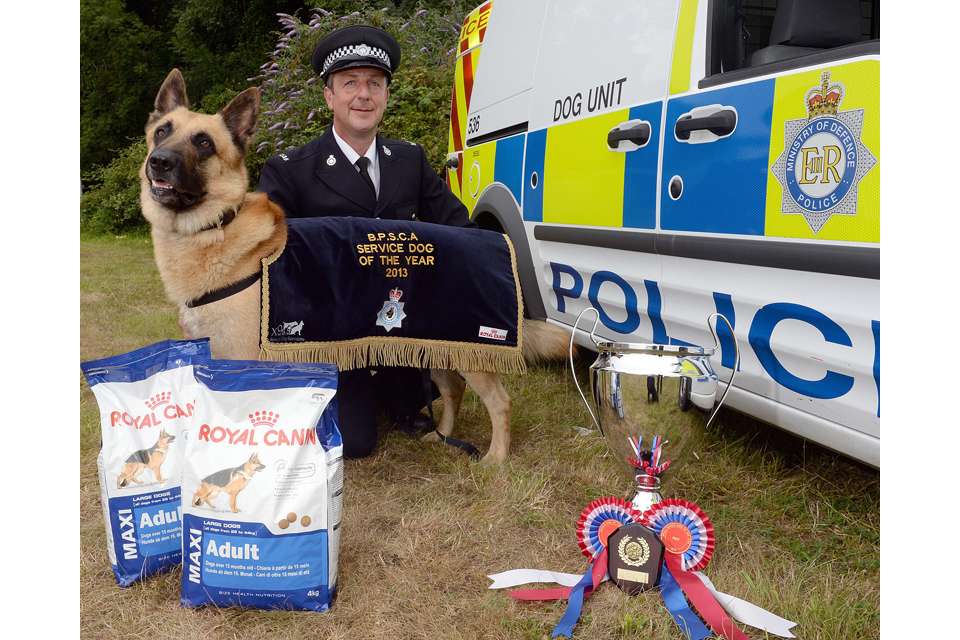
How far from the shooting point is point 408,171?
2.64m

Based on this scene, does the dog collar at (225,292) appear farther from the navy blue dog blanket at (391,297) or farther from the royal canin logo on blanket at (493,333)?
the royal canin logo on blanket at (493,333)

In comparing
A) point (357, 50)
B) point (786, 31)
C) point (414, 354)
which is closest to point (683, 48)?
point (786, 31)

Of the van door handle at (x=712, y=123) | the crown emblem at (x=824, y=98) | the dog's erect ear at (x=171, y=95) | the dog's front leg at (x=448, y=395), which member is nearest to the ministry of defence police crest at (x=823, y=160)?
the crown emblem at (x=824, y=98)

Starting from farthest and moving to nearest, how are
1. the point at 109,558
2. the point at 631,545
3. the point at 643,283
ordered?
the point at 643,283 → the point at 109,558 → the point at 631,545

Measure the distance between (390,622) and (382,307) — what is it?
39.4 inches

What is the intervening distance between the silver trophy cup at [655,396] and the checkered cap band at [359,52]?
139 cm

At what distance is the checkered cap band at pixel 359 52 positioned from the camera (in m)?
2.42

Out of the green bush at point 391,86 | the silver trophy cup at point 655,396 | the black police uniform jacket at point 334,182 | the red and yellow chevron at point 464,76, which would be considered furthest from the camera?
the green bush at point 391,86

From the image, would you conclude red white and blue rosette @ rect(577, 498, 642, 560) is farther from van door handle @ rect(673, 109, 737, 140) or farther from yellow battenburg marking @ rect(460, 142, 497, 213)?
yellow battenburg marking @ rect(460, 142, 497, 213)

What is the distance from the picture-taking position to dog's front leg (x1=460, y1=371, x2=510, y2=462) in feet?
7.80

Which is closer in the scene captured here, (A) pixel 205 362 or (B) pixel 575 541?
(A) pixel 205 362

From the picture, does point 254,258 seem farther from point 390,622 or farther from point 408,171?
point 390,622

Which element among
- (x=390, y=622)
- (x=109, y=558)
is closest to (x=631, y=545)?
(x=390, y=622)

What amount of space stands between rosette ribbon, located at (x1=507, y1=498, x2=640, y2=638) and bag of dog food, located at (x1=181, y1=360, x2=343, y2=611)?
1.64 ft
